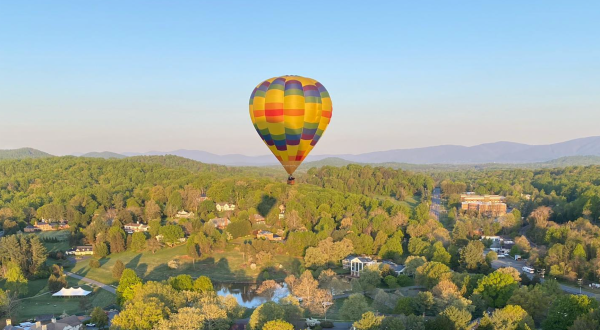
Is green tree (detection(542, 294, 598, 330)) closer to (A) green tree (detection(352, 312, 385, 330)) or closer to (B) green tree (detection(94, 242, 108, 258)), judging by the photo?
(A) green tree (detection(352, 312, 385, 330))

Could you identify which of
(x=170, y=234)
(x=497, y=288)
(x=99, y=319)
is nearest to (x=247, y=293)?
(x=99, y=319)

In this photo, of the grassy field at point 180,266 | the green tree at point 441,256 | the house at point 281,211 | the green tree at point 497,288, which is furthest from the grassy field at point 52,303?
the house at point 281,211

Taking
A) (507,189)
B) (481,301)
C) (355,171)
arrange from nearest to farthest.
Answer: (481,301) → (507,189) → (355,171)

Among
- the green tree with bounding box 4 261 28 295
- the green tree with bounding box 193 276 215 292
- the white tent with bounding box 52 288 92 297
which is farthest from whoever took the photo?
the white tent with bounding box 52 288 92 297

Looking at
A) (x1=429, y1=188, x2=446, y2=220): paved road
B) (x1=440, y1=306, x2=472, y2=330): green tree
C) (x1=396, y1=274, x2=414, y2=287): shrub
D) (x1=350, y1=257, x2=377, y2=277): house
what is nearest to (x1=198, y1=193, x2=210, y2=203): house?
(x1=350, y1=257, x2=377, y2=277): house

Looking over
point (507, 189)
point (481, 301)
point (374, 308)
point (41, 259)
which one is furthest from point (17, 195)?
point (507, 189)

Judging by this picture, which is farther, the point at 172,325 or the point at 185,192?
the point at 185,192

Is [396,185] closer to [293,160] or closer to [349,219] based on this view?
[349,219]
